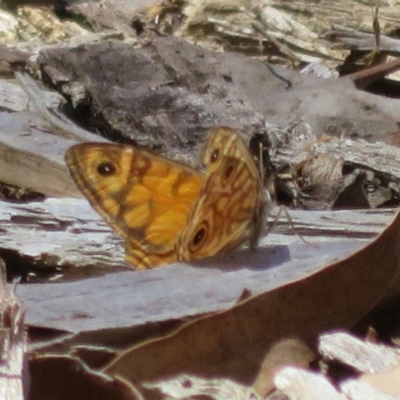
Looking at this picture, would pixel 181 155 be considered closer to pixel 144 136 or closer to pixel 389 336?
pixel 144 136

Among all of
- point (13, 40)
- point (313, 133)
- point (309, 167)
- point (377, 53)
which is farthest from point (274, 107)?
point (13, 40)

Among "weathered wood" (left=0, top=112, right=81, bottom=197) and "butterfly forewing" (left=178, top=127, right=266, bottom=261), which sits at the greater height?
"butterfly forewing" (left=178, top=127, right=266, bottom=261)

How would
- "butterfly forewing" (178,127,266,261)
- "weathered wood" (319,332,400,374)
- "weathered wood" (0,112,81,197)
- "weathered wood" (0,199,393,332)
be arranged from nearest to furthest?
"weathered wood" (319,332,400,374), "weathered wood" (0,199,393,332), "butterfly forewing" (178,127,266,261), "weathered wood" (0,112,81,197)

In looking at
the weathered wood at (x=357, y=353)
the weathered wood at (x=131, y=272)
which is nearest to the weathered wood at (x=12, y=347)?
the weathered wood at (x=131, y=272)

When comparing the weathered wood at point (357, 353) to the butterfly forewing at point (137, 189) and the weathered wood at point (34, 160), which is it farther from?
the weathered wood at point (34, 160)

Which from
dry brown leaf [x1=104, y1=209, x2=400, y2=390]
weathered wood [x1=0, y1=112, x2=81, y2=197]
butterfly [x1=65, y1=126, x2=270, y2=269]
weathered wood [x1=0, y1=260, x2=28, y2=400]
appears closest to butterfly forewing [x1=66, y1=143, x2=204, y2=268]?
butterfly [x1=65, y1=126, x2=270, y2=269]

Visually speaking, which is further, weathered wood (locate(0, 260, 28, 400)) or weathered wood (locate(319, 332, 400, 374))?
weathered wood (locate(319, 332, 400, 374))

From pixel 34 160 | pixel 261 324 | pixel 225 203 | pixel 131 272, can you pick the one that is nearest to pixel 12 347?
pixel 261 324

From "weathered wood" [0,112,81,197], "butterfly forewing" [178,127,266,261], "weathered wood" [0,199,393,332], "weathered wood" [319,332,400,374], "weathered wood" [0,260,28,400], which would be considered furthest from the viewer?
"weathered wood" [0,112,81,197]

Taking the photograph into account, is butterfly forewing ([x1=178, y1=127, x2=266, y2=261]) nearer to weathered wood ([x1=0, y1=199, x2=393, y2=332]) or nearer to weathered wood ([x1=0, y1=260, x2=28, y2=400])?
weathered wood ([x1=0, y1=199, x2=393, y2=332])
